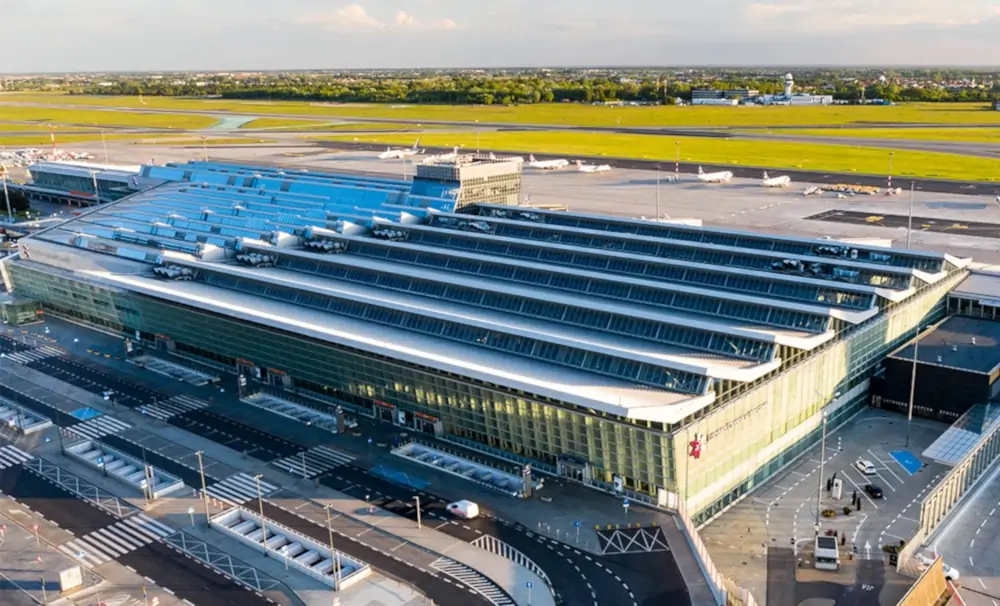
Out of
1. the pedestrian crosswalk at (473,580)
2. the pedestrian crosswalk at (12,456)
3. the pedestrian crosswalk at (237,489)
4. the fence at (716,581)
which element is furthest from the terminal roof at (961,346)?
the pedestrian crosswalk at (12,456)

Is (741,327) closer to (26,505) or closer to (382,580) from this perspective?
(382,580)

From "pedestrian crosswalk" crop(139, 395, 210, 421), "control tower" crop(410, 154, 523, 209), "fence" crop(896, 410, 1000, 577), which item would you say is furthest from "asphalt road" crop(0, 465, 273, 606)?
"control tower" crop(410, 154, 523, 209)

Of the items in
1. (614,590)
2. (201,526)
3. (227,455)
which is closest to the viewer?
(614,590)

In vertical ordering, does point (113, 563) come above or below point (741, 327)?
below

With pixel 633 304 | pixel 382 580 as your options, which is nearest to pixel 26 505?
pixel 382 580

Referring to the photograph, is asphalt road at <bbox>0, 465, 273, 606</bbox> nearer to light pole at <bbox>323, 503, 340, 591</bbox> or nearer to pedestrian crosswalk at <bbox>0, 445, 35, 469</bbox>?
pedestrian crosswalk at <bbox>0, 445, 35, 469</bbox>

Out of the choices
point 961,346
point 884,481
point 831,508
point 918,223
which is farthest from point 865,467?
point 918,223
